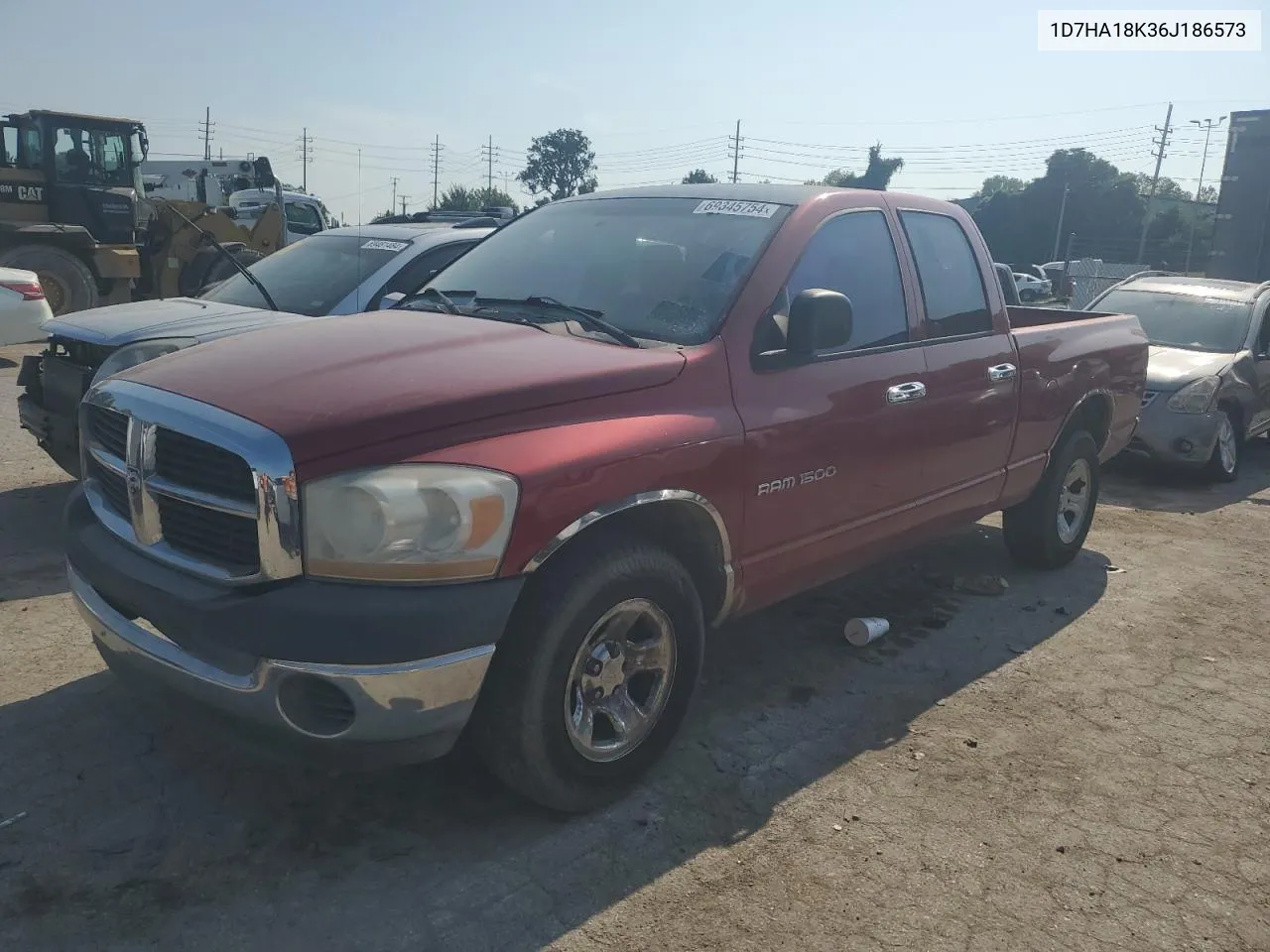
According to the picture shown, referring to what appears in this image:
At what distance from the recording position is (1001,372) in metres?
4.82

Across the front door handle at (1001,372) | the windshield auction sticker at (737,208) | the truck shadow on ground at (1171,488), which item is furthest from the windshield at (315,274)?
the truck shadow on ground at (1171,488)

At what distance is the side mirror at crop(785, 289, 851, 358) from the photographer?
3518mm

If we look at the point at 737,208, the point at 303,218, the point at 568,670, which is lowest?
the point at 568,670

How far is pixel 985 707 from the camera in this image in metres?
4.12

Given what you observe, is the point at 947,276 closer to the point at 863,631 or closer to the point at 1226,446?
the point at 863,631

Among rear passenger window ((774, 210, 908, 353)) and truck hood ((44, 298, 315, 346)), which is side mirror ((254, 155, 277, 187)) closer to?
truck hood ((44, 298, 315, 346))

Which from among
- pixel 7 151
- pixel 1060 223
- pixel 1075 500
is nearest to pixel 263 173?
pixel 7 151

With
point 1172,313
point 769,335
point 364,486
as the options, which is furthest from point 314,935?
point 1172,313

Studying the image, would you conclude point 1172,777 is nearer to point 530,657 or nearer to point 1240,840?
point 1240,840

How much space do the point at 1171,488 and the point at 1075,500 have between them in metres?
3.27

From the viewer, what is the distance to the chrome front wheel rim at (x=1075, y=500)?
5.87 m

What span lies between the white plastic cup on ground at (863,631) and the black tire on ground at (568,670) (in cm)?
161

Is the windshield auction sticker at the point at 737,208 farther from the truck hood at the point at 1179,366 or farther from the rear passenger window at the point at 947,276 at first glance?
the truck hood at the point at 1179,366

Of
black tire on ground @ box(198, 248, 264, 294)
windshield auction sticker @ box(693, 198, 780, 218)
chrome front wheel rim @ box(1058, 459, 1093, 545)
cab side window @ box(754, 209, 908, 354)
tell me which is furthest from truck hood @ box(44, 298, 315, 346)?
black tire on ground @ box(198, 248, 264, 294)
